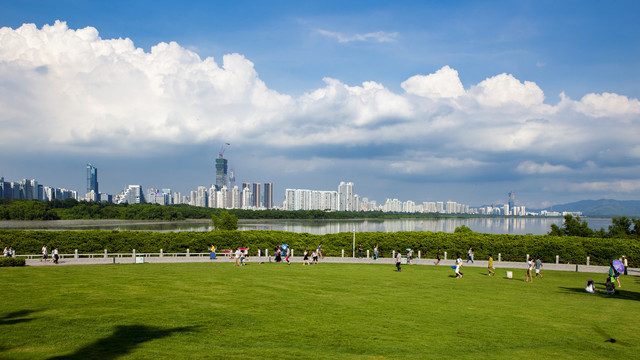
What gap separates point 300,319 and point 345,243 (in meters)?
37.1

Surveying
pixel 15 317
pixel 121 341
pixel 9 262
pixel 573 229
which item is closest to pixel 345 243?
pixel 9 262

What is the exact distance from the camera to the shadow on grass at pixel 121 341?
35.2 feet

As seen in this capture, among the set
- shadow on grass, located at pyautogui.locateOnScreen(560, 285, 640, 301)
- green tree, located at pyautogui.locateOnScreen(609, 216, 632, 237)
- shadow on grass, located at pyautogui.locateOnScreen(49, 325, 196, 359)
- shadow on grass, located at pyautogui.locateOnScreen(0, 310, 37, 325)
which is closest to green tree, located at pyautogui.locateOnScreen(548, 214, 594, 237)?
green tree, located at pyautogui.locateOnScreen(609, 216, 632, 237)

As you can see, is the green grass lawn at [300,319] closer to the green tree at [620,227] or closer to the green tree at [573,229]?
the green tree at [620,227]

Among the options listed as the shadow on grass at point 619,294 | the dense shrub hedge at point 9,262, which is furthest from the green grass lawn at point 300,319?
the dense shrub hedge at point 9,262

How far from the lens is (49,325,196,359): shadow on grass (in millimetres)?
10734

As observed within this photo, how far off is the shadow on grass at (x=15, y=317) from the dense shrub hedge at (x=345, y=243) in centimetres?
3481

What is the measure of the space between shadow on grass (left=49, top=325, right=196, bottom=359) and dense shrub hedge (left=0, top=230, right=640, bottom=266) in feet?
120

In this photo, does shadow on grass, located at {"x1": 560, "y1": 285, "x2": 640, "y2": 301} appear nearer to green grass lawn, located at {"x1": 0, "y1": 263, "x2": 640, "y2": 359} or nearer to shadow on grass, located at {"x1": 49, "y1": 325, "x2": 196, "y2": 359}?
green grass lawn, located at {"x1": 0, "y1": 263, "x2": 640, "y2": 359}

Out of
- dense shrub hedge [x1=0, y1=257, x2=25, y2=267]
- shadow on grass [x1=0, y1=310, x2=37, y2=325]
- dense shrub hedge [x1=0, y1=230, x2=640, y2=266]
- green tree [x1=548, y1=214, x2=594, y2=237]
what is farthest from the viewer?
green tree [x1=548, y1=214, x2=594, y2=237]

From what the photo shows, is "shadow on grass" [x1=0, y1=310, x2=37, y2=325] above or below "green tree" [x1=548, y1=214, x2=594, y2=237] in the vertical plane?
above

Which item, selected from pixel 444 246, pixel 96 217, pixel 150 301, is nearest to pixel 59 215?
pixel 96 217

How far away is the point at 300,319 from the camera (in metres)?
15.2

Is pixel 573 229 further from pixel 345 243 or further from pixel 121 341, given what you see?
pixel 121 341
